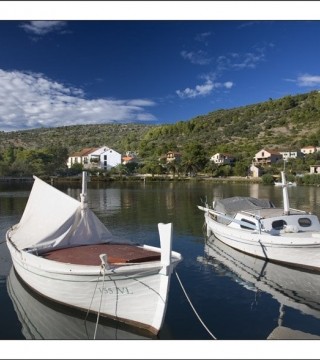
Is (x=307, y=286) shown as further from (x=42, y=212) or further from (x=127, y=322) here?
(x=42, y=212)

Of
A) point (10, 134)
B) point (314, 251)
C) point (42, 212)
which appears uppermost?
point (10, 134)

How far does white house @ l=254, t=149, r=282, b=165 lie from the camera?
3459 inches

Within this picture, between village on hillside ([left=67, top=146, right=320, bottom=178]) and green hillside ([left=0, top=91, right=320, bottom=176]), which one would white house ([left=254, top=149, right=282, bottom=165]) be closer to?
village on hillside ([left=67, top=146, right=320, bottom=178])

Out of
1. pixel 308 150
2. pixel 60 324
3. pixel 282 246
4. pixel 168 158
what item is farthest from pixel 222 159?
pixel 60 324

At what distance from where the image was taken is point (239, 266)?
49.9 feet

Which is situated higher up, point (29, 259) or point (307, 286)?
point (29, 259)

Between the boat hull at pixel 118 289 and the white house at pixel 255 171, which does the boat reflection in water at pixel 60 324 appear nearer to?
the boat hull at pixel 118 289

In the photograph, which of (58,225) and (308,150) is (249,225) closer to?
(58,225)

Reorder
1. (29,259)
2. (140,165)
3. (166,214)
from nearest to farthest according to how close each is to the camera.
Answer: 1. (29,259)
2. (166,214)
3. (140,165)

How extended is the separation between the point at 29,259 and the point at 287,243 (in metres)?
9.11

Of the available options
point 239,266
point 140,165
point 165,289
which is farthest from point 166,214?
point 140,165

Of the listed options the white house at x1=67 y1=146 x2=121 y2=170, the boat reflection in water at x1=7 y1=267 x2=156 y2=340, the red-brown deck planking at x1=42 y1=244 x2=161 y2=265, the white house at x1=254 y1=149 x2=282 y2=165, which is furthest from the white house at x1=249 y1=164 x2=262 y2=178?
the boat reflection in water at x1=7 y1=267 x2=156 y2=340

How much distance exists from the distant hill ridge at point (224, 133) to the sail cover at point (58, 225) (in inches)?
3405

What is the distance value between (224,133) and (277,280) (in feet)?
364
